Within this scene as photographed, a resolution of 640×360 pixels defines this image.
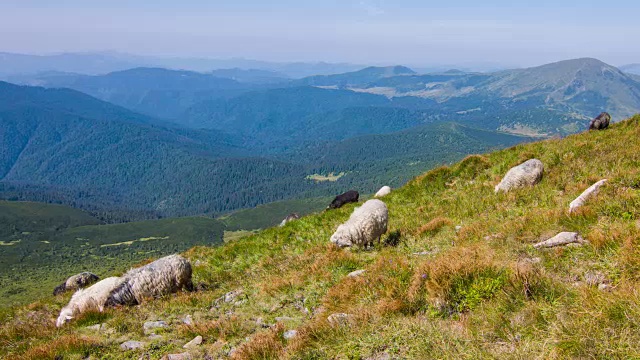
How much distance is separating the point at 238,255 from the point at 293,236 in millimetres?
2862

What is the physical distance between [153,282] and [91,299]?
6.46 ft

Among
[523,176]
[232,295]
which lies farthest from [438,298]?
[523,176]

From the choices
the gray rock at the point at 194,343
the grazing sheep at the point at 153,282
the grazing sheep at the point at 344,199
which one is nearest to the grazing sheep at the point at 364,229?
the grazing sheep at the point at 153,282

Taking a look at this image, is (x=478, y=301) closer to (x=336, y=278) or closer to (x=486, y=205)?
(x=336, y=278)

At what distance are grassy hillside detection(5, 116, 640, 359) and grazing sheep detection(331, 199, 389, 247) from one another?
2.31 feet

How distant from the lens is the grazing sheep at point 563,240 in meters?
8.25

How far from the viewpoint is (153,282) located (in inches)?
497

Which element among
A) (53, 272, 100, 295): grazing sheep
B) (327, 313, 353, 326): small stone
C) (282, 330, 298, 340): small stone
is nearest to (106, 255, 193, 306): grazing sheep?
(282, 330, 298, 340): small stone

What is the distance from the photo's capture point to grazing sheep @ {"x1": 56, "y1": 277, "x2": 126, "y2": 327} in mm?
11508

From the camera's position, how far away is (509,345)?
487cm

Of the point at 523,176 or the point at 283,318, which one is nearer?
the point at 283,318

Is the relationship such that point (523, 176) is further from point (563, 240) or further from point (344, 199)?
point (344, 199)

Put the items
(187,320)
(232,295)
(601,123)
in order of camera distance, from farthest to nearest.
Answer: (601,123) < (232,295) < (187,320)

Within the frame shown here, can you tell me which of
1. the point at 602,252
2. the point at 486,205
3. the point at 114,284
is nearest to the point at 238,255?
the point at 114,284
